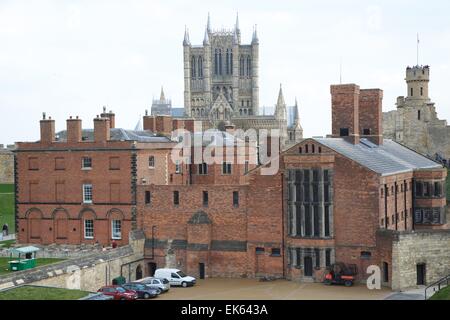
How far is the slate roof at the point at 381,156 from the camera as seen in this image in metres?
47.9

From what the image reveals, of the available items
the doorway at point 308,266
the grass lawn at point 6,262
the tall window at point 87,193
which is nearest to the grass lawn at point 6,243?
the grass lawn at point 6,262

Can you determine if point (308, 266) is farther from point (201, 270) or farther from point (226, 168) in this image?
point (226, 168)

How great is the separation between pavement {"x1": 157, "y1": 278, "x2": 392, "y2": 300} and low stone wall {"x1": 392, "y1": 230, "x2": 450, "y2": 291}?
1348 mm

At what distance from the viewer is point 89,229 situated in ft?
176

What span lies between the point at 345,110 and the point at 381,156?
433 cm

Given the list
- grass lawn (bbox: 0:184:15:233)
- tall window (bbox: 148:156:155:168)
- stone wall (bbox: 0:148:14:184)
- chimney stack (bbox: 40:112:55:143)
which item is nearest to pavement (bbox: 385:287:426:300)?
tall window (bbox: 148:156:155:168)

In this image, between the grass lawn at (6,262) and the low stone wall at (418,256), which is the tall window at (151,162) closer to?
Answer: the grass lawn at (6,262)

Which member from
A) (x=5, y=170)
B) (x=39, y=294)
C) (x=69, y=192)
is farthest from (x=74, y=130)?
(x=5, y=170)

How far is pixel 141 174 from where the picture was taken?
53.2 metres

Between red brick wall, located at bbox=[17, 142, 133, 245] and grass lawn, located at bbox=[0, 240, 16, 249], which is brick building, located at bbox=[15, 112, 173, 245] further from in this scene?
grass lawn, located at bbox=[0, 240, 16, 249]

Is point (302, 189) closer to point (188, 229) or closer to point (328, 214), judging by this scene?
point (328, 214)

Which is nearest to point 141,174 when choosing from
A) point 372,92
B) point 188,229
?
point 188,229

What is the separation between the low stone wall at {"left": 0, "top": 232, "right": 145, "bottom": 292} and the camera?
40062 millimetres
